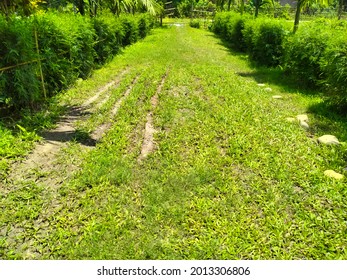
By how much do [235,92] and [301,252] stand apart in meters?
4.78

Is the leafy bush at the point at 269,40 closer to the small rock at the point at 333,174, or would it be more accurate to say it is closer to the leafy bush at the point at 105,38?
the leafy bush at the point at 105,38

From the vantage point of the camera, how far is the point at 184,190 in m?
3.36

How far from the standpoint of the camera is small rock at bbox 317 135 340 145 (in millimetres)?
4445

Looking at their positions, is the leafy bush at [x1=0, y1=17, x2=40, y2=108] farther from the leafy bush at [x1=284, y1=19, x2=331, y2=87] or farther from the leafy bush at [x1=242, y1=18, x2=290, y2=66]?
the leafy bush at [x1=242, y1=18, x2=290, y2=66]

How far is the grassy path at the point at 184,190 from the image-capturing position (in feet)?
8.68

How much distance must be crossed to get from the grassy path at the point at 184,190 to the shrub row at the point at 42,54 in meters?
1.26

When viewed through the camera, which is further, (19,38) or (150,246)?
(19,38)

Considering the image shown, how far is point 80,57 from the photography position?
7.93 m

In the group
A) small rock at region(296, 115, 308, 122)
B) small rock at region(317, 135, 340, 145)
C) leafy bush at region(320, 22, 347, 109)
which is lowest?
small rock at region(317, 135, 340, 145)

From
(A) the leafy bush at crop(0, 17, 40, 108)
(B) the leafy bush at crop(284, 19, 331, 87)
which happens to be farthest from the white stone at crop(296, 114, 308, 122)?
(A) the leafy bush at crop(0, 17, 40, 108)

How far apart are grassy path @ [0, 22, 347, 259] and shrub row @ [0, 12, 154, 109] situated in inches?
49.7

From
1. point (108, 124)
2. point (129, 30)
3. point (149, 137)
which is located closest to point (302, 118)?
point (149, 137)
